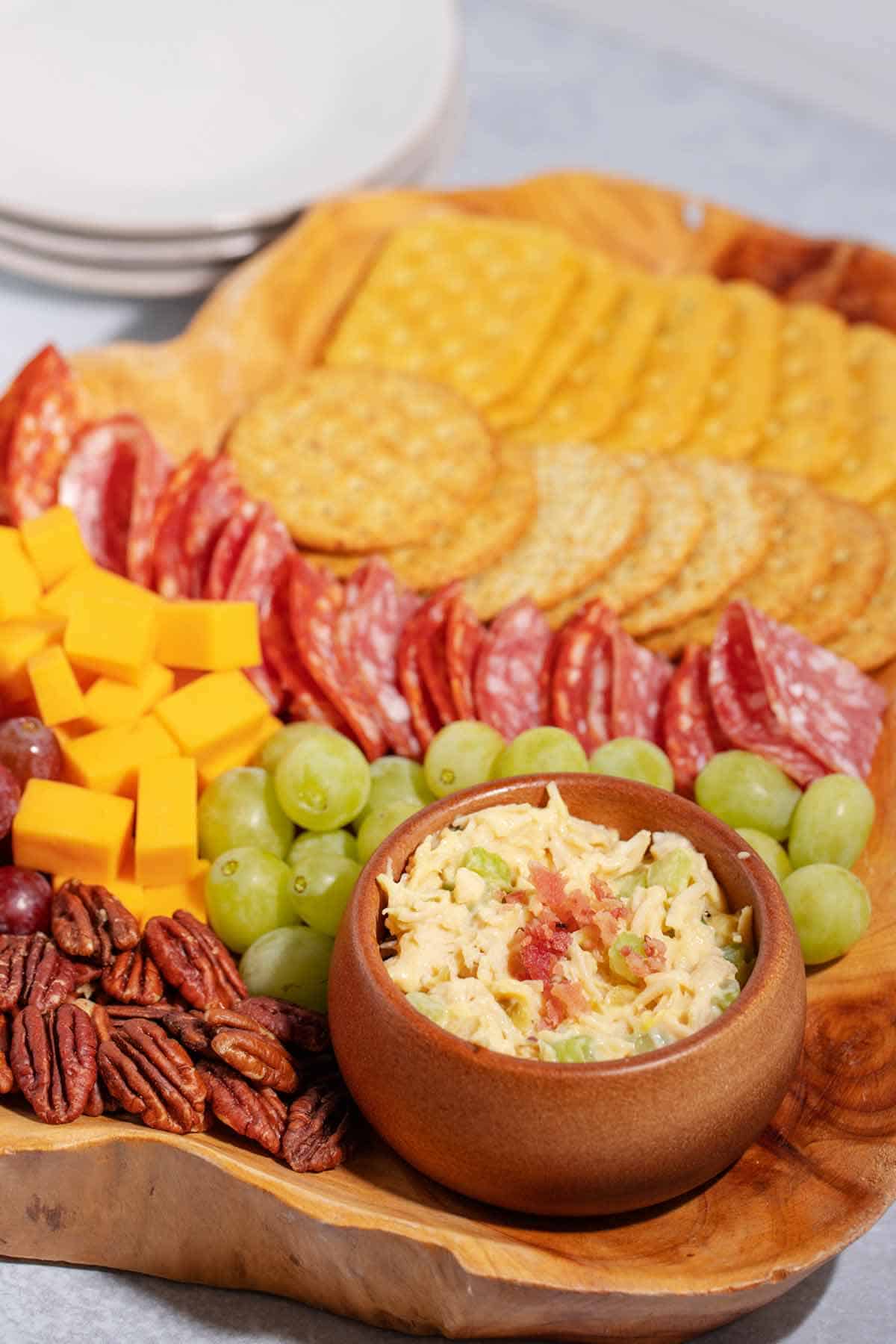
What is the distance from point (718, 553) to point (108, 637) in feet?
3.26

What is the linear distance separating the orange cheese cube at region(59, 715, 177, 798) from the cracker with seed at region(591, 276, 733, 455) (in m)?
1.08

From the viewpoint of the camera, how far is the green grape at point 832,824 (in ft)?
6.44

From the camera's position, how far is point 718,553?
2420mm

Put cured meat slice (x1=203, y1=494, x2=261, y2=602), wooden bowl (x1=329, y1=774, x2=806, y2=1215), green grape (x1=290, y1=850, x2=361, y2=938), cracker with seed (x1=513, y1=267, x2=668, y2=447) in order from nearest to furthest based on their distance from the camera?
wooden bowl (x1=329, y1=774, x2=806, y2=1215) < green grape (x1=290, y1=850, x2=361, y2=938) < cured meat slice (x1=203, y1=494, x2=261, y2=602) < cracker with seed (x1=513, y1=267, x2=668, y2=447)

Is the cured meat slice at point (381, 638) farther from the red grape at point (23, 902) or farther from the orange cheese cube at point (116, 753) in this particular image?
the red grape at point (23, 902)

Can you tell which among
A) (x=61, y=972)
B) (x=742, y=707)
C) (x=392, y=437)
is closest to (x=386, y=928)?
(x=61, y=972)

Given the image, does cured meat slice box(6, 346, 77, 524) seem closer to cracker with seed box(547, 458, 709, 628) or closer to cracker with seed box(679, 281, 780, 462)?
cracker with seed box(547, 458, 709, 628)

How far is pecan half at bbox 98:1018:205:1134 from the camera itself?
165 cm

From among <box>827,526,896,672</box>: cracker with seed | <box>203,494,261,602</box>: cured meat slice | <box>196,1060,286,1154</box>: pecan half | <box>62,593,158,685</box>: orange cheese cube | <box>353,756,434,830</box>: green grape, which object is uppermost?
<box>62,593,158,685</box>: orange cheese cube

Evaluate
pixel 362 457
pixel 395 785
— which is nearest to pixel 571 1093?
pixel 395 785

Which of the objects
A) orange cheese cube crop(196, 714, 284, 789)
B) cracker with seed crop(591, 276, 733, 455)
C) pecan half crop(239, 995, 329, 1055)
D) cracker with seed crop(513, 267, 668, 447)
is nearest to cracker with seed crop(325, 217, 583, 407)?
cracker with seed crop(513, 267, 668, 447)

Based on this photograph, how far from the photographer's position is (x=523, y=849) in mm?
1709

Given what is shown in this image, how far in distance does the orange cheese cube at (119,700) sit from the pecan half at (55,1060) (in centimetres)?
44

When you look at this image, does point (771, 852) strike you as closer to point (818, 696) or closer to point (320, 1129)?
point (818, 696)
